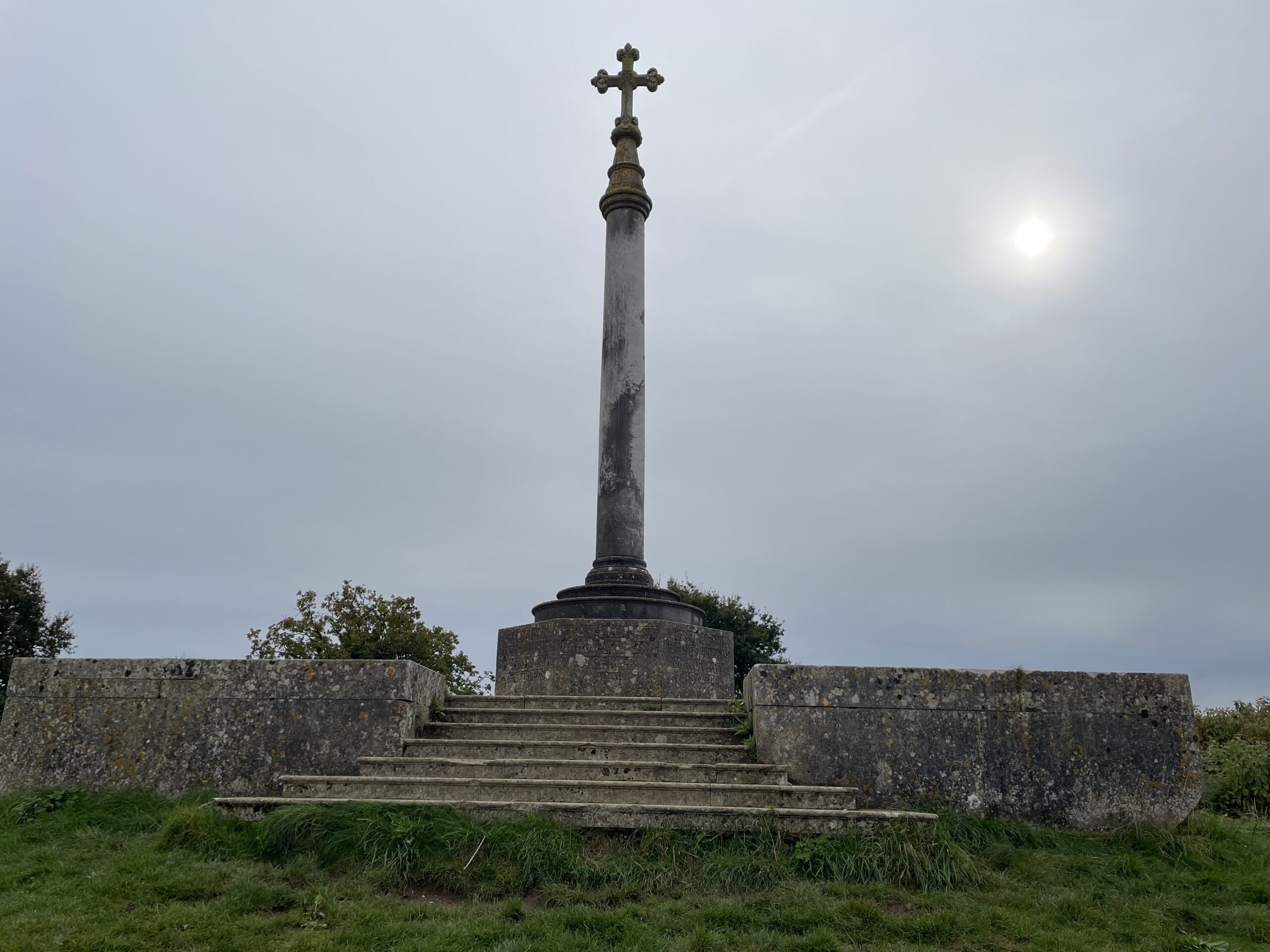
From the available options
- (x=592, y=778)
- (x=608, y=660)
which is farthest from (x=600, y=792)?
(x=608, y=660)

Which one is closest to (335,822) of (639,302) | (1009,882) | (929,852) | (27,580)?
(929,852)

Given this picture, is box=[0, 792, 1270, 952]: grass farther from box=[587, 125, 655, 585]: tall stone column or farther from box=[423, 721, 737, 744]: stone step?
box=[587, 125, 655, 585]: tall stone column

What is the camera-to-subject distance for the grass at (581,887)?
15.0 feet

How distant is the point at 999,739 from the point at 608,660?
529 cm

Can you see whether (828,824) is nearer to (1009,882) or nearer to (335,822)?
(1009,882)

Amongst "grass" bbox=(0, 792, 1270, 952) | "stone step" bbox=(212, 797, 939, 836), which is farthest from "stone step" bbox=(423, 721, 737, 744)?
"grass" bbox=(0, 792, 1270, 952)

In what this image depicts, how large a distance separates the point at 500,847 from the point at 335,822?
116 cm

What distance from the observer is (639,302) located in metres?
13.2

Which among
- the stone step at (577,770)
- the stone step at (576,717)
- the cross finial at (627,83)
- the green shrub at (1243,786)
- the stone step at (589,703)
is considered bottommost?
the green shrub at (1243,786)

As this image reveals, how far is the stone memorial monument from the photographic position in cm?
1105

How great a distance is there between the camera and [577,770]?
673 centimetres

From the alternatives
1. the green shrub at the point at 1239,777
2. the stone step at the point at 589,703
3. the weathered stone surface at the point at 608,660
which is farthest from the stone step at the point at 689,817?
the weathered stone surface at the point at 608,660

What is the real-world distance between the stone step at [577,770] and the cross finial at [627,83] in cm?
1108

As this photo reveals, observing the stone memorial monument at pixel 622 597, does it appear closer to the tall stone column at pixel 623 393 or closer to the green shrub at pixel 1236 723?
the tall stone column at pixel 623 393
